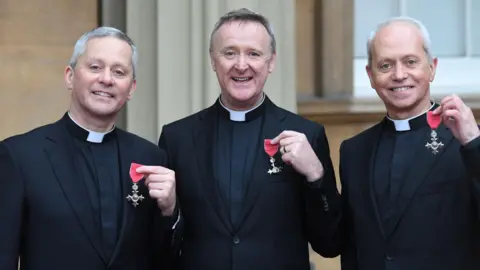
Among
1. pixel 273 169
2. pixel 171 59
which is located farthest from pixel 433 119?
pixel 171 59

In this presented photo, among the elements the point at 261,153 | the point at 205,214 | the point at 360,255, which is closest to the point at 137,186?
the point at 205,214

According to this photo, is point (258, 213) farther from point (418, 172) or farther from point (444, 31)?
point (444, 31)

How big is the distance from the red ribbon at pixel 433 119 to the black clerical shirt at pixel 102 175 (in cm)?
97

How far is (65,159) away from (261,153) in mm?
659

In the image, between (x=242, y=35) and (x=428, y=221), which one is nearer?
(x=428, y=221)

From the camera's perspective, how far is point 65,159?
2330mm

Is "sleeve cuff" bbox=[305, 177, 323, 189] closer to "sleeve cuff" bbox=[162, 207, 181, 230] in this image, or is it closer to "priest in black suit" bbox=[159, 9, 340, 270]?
"priest in black suit" bbox=[159, 9, 340, 270]

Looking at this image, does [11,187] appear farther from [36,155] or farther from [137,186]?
[137,186]

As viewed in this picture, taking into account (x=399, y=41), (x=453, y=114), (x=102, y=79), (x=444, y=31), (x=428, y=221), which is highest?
(x=444, y=31)

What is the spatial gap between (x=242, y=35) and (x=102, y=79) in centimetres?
51

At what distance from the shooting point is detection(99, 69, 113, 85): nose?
232 cm

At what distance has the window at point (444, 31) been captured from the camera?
15.0 ft

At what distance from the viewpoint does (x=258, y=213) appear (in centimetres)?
251

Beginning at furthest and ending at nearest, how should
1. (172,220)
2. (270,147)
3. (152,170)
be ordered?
(270,147) < (172,220) < (152,170)
